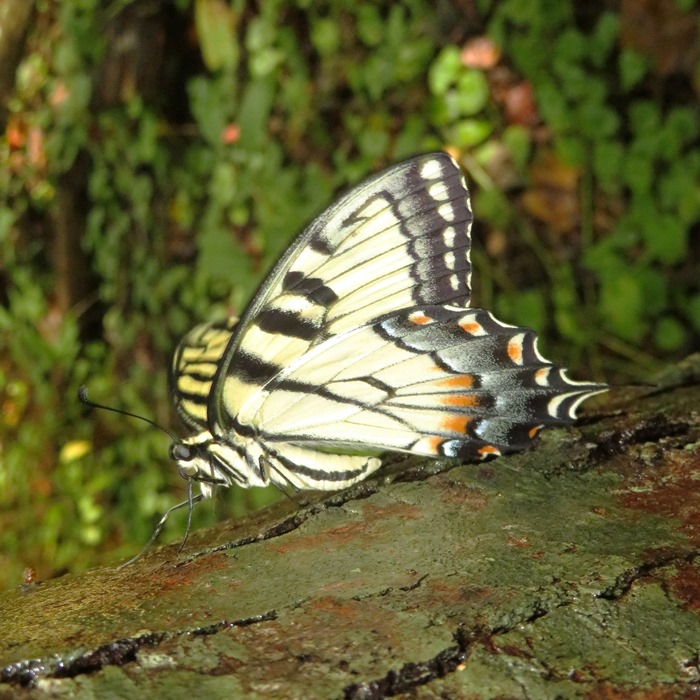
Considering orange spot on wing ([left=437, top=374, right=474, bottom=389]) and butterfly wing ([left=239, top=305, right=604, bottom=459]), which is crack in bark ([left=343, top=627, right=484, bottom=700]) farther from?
orange spot on wing ([left=437, top=374, right=474, bottom=389])

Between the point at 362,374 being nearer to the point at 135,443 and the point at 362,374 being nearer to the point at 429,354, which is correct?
the point at 429,354

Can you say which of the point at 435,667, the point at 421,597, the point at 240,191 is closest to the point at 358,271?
the point at 421,597

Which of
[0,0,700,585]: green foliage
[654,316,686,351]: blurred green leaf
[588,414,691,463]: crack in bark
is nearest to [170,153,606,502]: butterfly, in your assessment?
[588,414,691,463]: crack in bark

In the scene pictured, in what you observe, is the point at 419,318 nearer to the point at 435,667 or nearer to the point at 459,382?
the point at 459,382

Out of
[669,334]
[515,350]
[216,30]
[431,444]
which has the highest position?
[216,30]

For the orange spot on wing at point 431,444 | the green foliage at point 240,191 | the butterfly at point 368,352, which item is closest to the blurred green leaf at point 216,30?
the green foliage at point 240,191
